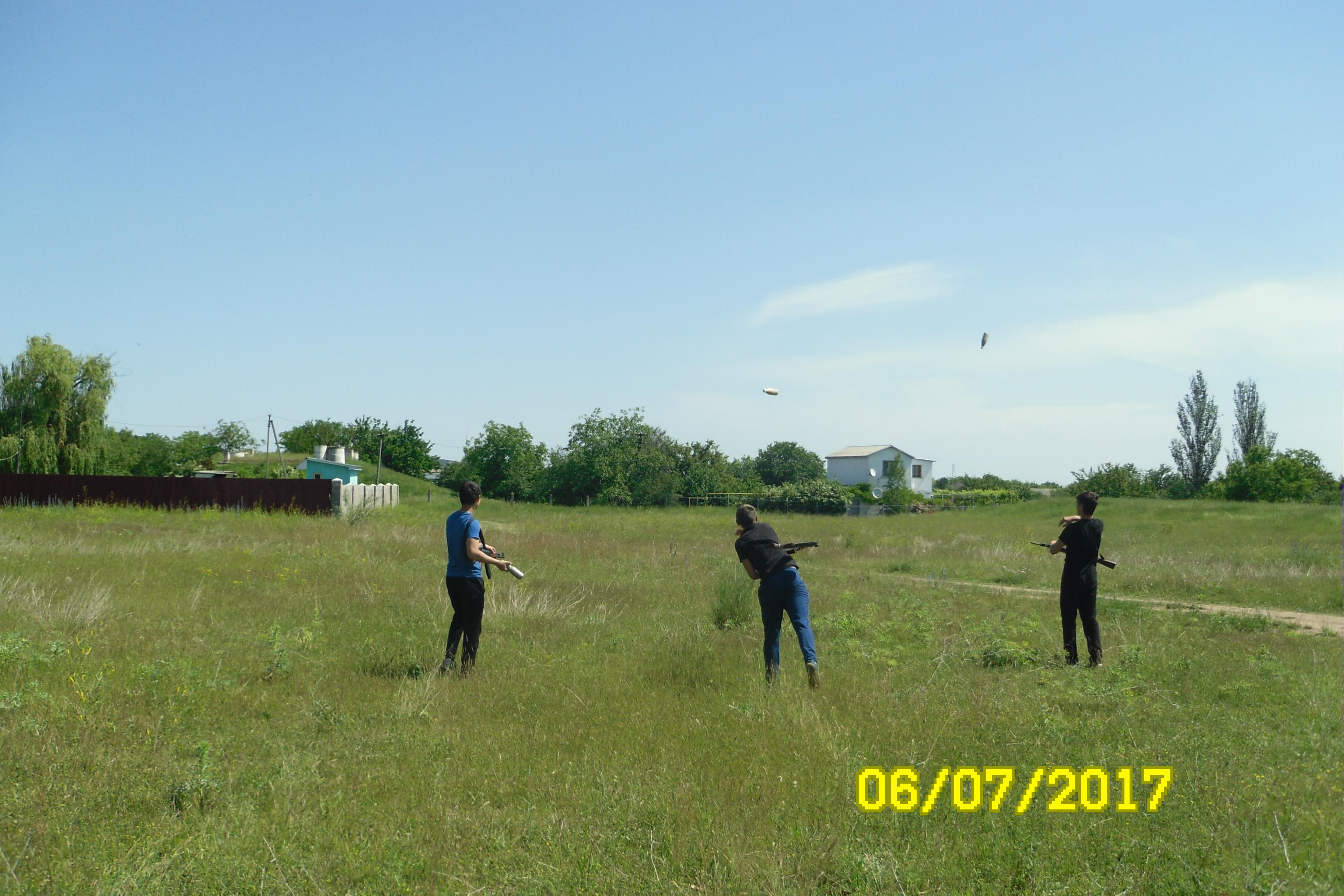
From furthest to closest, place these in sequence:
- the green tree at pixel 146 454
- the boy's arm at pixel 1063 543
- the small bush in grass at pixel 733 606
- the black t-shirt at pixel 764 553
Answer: the green tree at pixel 146 454 → the small bush in grass at pixel 733 606 → the boy's arm at pixel 1063 543 → the black t-shirt at pixel 764 553

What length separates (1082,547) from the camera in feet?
27.5

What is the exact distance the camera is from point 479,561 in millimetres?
7504

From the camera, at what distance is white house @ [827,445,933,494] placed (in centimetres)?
9319

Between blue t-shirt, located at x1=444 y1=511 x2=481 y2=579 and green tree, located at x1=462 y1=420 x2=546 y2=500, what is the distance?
60752mm

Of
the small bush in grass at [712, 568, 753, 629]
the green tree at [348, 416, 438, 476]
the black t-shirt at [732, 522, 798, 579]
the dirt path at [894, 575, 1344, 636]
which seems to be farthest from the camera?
the green tree at [348, 416, 438, 476]

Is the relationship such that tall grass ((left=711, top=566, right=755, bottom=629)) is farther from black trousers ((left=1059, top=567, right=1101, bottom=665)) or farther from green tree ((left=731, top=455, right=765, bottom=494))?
green tree ((left=731, top=455, right=765, bottom=494))

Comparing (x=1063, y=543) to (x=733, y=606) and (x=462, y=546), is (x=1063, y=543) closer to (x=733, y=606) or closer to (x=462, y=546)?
(x=733, y=606)

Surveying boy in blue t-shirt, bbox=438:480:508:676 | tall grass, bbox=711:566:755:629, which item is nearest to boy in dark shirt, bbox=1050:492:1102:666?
tall grass, bbox=711:566:755:629

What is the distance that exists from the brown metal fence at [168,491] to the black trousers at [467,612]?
28.1m

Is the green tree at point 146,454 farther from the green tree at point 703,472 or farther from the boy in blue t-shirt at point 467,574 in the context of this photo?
the boy in blue t-shirt at point 467,574

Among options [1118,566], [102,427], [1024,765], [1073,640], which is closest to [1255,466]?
[1118,566]

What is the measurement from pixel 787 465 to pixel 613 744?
294ft
